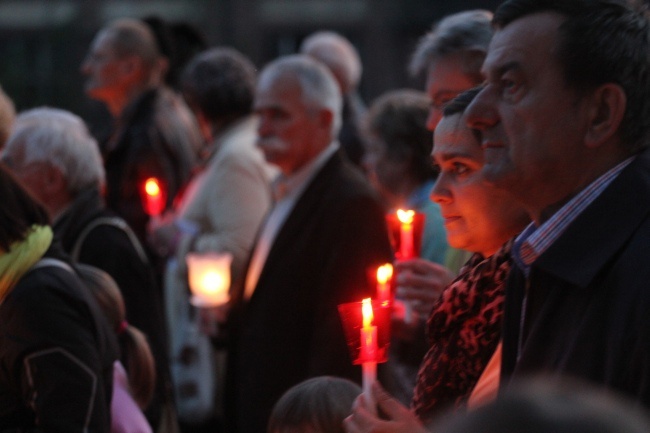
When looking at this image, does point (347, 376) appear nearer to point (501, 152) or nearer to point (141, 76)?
point (501, 152)

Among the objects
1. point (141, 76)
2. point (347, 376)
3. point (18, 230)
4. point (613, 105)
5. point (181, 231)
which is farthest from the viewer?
point (141, 76)

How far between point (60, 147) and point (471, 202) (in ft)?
7.71

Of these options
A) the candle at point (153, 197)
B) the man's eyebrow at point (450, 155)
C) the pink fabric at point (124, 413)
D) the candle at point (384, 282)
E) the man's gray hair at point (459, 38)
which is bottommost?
the pink fabric at point (124, 413)

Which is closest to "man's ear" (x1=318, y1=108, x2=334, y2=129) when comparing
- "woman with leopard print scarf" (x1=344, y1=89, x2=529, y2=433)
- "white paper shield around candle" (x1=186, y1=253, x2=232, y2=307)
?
"white paper shield around candle" (x1=186, y1=253, x2=232, y2=307)

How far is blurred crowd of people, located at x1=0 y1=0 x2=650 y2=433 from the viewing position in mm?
2223

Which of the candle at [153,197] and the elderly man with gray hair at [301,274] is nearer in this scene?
the elderly man with gray hair at [301,274]

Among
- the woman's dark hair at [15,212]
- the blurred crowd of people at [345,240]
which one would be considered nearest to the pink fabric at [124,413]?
the blurred crowd of people at [345,240]

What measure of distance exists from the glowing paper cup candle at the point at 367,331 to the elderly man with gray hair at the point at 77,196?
209 cm

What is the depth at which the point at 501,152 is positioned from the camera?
7.95 feet

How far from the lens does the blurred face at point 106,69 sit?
768cm

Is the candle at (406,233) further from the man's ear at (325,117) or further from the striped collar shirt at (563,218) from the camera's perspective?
the man's ear at (325,117)

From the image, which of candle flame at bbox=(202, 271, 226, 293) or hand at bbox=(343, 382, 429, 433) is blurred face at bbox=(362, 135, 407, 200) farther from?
hand at bbox=(343, 382, 429, 433)

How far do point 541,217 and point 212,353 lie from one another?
15.2 feet

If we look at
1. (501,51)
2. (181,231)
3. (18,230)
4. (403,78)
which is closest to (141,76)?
(181,231)
